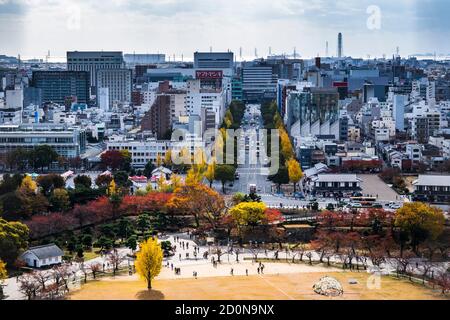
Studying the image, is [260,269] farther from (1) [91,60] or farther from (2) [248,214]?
(1) [91,60]

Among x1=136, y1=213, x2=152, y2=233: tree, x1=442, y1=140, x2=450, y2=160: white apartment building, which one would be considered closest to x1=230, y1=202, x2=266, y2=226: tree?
x1=136, y1=213, x2=152, y2=233: tree

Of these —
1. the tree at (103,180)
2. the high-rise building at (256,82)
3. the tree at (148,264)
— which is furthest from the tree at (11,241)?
the high-rise building at (256,82)

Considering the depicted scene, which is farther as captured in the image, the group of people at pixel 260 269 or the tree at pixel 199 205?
the tree at pixel 199 205

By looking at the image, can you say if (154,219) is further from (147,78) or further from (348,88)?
(147,78)

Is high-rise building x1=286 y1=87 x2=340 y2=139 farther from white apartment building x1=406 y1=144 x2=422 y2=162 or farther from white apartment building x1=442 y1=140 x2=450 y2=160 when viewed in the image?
white apartment building x1=442 y1=140 x2=450 y2=160

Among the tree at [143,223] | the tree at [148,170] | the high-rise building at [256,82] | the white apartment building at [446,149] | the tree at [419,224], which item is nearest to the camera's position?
the tree at [419,224]

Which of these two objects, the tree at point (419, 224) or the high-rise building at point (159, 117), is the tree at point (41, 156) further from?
the tree at point (419, 224)

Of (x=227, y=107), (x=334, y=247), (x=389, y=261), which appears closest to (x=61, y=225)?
(x=334, y=247)
